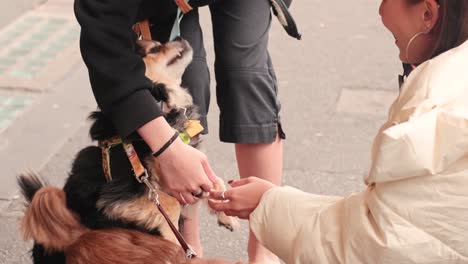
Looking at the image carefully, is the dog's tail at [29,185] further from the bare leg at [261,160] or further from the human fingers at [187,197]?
the bare leg at [261,160]

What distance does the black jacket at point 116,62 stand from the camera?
2.00 m

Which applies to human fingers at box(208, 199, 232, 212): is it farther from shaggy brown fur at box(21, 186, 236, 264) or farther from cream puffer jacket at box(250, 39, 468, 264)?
cream puffer jacket at box(250, 39, 468, 264)

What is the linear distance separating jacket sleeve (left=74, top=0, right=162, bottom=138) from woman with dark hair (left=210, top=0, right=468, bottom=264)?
0.48 meters

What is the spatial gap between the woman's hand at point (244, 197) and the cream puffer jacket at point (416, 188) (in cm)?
25

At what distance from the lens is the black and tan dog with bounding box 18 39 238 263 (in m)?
2.27

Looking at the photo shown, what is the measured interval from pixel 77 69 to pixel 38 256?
8.17 feet

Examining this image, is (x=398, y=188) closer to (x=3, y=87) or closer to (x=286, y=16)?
(x=286, y=16)

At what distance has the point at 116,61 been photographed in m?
2.02

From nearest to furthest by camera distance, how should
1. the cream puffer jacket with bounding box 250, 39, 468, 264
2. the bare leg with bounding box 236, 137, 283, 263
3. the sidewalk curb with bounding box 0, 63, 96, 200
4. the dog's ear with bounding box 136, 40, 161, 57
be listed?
the cream puffer jacket with bounding box 250, 39, 468, 264 < the dog's ear with bounding box 136, 40, 161, 57 < the bare leg with bounding box 236, 137, 283, 263 < the sidewalk curb with bounding box 0, 63, 96, 200

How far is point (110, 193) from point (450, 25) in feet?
3.85

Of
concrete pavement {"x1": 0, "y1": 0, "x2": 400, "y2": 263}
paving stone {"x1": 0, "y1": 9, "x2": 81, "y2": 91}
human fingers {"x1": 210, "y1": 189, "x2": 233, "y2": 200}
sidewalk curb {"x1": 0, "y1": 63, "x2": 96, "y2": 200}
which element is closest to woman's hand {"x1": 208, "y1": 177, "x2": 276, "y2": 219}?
human fingers {"x1": 210, "y1": 189, "x2": 233, "y2": 200}

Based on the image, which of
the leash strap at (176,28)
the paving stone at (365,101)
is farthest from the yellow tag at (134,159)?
the paving stone at (365,101)

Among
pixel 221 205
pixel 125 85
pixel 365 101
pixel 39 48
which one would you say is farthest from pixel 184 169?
pixel 39 48

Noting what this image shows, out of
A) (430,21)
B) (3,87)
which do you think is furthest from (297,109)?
(430,21)
